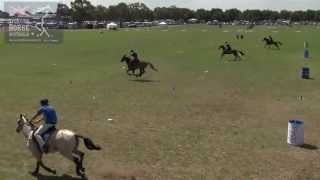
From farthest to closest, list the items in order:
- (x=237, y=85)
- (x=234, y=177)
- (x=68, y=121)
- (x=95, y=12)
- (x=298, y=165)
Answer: (x=95, y=12) < (x=237, y=85) < (x=68, y=121) < (x=298, y=165) < (x=234, y=177)

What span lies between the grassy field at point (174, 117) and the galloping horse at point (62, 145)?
40cm

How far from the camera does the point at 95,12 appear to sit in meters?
188

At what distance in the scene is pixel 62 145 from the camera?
1259 cm

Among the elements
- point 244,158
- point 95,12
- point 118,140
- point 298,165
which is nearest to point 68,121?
point 118,140

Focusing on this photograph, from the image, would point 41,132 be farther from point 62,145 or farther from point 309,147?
point 309,147

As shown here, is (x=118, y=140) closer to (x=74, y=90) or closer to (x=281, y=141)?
(x=281, y=141)

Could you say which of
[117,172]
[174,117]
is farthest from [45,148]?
[174,117]

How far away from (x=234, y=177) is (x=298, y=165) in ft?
6.75

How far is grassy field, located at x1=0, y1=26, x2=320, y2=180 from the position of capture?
14.2 meters

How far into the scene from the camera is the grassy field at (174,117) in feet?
46.6

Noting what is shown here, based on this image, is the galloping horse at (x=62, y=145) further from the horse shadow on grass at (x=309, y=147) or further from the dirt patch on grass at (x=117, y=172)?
the horse shadow on grass at (x=309, y=147)

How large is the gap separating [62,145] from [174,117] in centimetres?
842

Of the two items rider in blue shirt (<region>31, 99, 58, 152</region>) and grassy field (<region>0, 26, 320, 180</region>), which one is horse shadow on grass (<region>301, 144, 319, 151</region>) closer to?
grassy field (<region>0, 26, 320, 180</region>)

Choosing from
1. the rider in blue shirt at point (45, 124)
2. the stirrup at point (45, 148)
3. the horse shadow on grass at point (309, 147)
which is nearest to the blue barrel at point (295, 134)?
the horse shadow on grass at point (309, 147)
